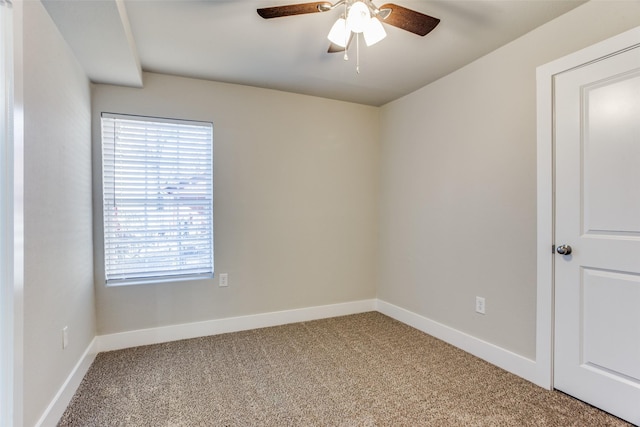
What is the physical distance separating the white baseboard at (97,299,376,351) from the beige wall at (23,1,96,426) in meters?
0.30

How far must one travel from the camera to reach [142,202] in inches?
108

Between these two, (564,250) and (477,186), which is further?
(477,186)

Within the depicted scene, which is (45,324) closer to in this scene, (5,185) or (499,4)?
(5,185)

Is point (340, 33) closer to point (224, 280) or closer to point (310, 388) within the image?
point (310, 388)

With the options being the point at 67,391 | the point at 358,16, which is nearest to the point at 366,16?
the point at 358,16

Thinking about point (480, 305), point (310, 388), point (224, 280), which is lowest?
point (310, 388)

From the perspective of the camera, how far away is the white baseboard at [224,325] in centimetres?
267

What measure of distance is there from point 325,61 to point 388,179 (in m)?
1.47

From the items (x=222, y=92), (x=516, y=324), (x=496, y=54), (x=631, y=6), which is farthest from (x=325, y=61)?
(x=516, y=324)

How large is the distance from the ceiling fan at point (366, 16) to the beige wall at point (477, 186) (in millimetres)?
974

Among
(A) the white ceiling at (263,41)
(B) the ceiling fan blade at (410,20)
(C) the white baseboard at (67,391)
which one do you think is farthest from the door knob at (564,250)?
(C) the white baseboard at (67,391)

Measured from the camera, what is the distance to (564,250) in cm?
197

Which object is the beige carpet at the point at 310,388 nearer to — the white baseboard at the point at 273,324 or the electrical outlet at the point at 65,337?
the white baseboard at the point at 273,324

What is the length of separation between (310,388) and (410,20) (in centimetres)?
221
